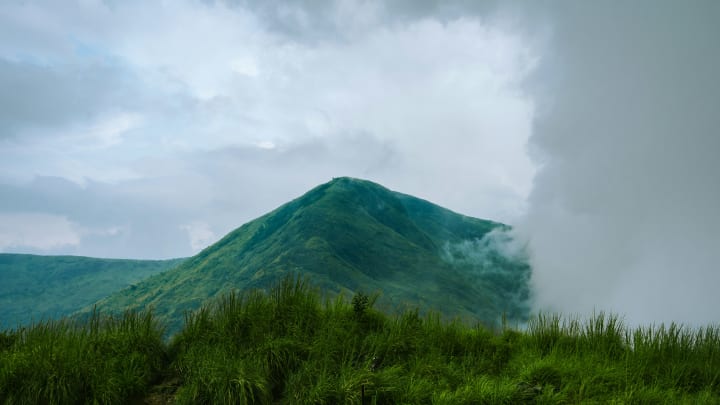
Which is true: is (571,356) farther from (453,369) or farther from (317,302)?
(317,302)

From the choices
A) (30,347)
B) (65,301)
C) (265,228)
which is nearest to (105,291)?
(65,301)

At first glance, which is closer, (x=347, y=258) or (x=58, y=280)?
(x=347, y=258)

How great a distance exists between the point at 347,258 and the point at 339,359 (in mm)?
98504

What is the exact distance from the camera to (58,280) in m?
124

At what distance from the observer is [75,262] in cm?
13312

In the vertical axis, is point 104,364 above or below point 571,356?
below

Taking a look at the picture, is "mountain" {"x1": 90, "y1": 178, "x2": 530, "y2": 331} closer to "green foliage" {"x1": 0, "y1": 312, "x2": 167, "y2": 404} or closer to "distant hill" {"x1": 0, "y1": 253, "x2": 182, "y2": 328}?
"distant hill" {"x1": 0, "y1": 253, "x2": 182, "y2": 328}

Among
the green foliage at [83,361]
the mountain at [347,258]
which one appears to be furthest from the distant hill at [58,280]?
the green foliage at [83,361]

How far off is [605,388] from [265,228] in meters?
120

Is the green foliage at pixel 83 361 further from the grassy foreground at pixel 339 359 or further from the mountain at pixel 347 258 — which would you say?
the mountain at pixel 347 258

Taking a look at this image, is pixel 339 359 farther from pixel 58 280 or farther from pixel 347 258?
pixel 58 280

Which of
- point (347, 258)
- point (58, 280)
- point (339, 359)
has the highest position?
point (347, 258)

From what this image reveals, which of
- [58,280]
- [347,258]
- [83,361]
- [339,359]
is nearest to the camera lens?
[83,361]

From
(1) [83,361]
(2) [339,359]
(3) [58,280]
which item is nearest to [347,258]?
(3) [58,280]
